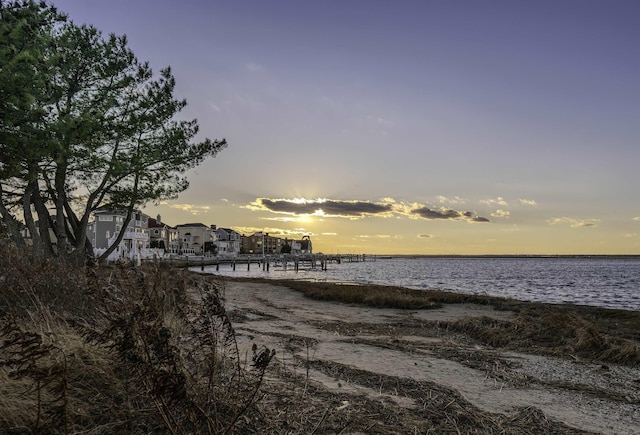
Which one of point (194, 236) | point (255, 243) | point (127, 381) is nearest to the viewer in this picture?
point (127, 381)

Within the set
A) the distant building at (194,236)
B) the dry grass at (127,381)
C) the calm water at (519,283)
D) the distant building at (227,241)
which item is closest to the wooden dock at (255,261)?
the calm water at (519,283)

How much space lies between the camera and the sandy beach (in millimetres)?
4270

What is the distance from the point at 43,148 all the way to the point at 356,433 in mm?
13709

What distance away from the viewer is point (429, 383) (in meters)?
5.65

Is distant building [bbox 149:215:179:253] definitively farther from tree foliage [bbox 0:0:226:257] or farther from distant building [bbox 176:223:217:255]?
tree foliage [bbox 0:0:226:257]

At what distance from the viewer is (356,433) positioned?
371 centimetres

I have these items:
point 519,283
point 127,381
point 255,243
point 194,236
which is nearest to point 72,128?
point 127,381

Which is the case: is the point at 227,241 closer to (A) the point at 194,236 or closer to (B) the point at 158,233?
(A) the point at 194,236

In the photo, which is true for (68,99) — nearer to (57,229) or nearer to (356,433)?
(57,229)

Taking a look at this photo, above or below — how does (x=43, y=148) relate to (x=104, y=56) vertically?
below

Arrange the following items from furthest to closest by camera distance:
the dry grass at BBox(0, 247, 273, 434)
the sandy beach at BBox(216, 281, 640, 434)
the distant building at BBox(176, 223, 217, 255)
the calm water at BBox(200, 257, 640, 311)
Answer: the distant building at BBox(176, 223, 217, 255), the calm water at BBox(200, 257, 640, 311), the sandy beach at BBox(216, 281, 640, 434), the dry grass at BBox(0, 247, 273, 434)

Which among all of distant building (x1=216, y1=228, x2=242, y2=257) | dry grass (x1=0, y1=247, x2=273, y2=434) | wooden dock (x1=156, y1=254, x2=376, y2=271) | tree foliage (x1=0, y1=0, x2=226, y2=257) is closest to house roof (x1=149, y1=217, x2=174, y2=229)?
wooden dock (x1=156, y1=254, x2=376, y2=271)

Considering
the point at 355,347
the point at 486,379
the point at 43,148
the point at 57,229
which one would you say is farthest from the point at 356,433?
the point at 57,229

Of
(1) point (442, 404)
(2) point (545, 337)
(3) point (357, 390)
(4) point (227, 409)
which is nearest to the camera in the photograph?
(4) point (227, 409)
